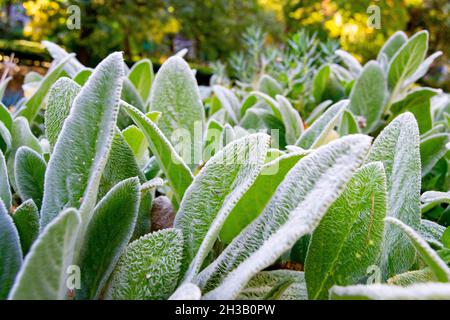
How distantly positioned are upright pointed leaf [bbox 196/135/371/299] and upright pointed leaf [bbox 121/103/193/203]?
0.53ft

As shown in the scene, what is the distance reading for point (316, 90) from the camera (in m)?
1.51

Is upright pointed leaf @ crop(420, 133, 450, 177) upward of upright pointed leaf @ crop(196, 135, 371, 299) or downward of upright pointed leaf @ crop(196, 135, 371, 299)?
downward

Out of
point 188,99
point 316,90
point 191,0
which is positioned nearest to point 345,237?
point 188,99

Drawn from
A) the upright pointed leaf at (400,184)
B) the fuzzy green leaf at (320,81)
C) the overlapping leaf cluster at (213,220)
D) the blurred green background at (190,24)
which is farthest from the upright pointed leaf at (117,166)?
the blurred green background at (190,24)

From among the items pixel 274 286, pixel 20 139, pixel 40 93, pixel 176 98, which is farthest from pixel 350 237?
pixel 40 93

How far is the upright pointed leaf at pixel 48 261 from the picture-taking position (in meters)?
0.38

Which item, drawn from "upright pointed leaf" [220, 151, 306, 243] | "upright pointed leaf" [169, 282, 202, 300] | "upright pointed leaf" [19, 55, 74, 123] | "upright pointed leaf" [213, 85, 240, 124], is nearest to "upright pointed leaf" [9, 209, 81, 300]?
"upright pointed leaf" [169, 282, 202, 300]

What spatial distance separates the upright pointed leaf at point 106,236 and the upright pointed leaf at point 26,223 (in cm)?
8

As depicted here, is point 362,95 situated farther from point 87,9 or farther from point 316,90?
point 87,9

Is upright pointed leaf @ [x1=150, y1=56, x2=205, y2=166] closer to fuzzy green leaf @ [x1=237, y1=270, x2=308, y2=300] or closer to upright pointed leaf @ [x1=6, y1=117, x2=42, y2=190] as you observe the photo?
upright pointed leaf @ [x1=6, y1=117, x2=42, y2=190]

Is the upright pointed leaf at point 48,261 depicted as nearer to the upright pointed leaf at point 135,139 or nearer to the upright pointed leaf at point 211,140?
the upright pointed leaf at point 135,139

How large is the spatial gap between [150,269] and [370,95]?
94 cm

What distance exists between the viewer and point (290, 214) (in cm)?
44

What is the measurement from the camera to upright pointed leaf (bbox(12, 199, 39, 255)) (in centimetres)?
56
